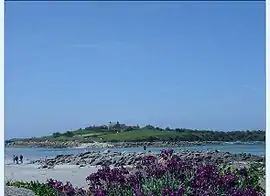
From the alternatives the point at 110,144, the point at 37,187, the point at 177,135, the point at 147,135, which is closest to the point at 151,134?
the point at 147,135

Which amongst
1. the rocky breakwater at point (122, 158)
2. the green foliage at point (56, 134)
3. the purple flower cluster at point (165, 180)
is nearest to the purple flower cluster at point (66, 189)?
the purple flower cluster at point (165, 180)

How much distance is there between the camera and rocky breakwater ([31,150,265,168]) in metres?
2.76

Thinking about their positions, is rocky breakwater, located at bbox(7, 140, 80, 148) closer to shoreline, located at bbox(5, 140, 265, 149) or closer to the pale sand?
shoreline, located at bbox(5, 140, 265, 149)

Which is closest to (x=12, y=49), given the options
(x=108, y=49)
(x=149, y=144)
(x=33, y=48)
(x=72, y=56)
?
(x=33, y=48)

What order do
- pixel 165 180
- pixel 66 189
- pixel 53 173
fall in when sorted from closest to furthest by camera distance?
pixel 165 180, pixel 66 189, pixel 53 173

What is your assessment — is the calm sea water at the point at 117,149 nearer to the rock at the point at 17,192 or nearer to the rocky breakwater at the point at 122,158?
the rocky breakwater at the point at 122,158

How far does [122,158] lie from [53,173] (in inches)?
13.8

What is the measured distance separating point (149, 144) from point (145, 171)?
0.55 ft

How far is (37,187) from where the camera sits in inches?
108

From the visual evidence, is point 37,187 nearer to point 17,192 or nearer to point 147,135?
point 17,192

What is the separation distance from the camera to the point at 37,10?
259 centimetres

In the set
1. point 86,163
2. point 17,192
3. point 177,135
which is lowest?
point 17,192

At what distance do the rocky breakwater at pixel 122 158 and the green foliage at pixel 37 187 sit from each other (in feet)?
0.33

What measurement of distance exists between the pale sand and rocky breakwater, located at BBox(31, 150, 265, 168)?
0.03 meters
